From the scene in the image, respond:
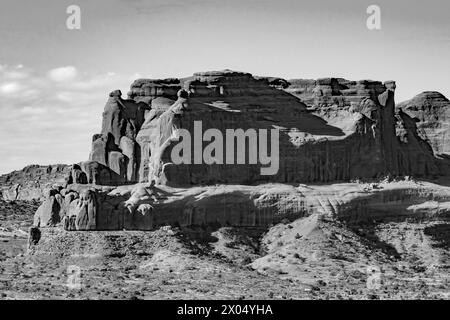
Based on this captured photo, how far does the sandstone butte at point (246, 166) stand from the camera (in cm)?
10531

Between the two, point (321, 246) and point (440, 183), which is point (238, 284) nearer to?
point (321, 246)

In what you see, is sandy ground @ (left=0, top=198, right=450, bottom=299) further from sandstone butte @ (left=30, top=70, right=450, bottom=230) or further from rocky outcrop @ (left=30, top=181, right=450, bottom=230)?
sandstone butte @ (left=30, top=70, right=450, bottom=230)

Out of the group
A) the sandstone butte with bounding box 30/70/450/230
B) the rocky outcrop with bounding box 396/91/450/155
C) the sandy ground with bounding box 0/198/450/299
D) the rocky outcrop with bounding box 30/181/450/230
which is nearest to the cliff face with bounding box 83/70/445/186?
the sandstone butte with bounding box 30/70/450/230

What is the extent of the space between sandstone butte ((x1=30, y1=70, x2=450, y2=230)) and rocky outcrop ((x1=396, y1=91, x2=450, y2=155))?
12.4 m

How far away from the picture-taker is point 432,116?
136m

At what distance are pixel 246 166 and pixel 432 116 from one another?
34.1 m

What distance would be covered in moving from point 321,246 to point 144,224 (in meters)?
15.9

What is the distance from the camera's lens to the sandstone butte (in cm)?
10531

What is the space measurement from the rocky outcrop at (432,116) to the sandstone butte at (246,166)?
12.4 m

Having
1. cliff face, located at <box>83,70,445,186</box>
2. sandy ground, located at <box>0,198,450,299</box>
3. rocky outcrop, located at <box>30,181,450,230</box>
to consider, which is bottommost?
sandy ground, located at <box>0,198,450,299</box>

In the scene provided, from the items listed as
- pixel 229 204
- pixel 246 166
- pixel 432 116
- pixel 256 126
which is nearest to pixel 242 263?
pixel 229 204

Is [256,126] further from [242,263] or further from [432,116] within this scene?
[432,116]

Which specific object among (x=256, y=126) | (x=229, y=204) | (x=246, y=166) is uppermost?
(x=256, y=126)

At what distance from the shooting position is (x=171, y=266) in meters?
99.5
